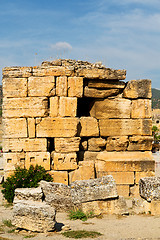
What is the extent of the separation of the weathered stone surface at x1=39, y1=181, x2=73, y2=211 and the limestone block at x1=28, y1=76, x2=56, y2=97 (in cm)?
313

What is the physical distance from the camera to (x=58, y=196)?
8.86 meters

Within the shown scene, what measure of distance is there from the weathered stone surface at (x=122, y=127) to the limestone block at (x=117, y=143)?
0.15 metres

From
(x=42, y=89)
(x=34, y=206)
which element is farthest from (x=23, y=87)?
(x=34, y=206)

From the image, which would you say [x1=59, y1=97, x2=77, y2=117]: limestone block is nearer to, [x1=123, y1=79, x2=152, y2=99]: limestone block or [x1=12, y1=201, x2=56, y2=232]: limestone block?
[x1=123, y1=79, x2=152, y2=99]: limestone block

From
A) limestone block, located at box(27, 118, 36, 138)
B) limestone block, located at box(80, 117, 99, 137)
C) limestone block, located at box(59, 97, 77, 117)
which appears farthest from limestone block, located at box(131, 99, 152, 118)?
limestone block, located at box(27, 118, 36, 138)

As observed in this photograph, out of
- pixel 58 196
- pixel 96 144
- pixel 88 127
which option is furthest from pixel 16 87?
pixel 58 196

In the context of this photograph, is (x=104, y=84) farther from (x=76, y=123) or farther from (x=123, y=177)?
(x=123, y=177)

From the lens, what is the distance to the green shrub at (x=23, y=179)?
31.3ft

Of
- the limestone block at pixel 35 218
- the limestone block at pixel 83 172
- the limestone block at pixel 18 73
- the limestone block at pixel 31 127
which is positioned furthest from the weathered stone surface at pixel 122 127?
the limestone block at pixel 35 218

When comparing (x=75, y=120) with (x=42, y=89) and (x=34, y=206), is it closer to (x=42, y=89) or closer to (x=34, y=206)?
(x=42, y=89)

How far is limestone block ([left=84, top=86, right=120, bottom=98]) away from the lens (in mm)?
11070

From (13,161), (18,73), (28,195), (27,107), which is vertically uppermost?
(18,73)

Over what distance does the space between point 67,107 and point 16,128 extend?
72.9 inches

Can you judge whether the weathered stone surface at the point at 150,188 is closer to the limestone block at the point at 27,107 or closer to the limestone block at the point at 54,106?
the limestone block at the point at 54,106
